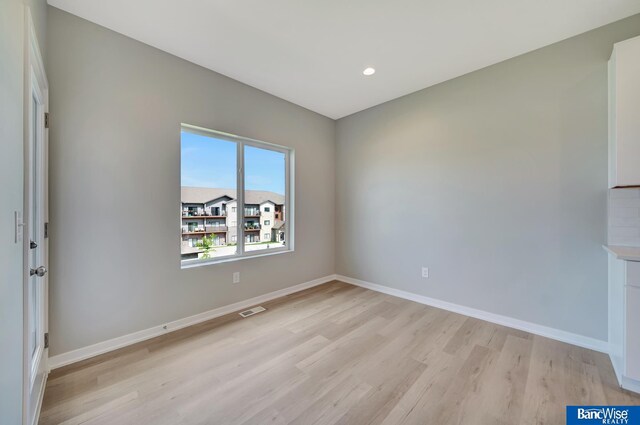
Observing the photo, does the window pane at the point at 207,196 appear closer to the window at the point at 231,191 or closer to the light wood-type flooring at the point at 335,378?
the window at the point at 231,191

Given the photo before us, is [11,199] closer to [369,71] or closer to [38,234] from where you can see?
[38,234]

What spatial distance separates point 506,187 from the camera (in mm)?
2580

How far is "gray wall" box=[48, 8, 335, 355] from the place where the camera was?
1.93m

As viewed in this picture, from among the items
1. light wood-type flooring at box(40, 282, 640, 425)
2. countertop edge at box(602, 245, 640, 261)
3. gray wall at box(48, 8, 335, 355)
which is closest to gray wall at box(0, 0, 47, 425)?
light wood-type flooring at box(40, 282, 640, 425)

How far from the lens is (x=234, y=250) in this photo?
311 cm

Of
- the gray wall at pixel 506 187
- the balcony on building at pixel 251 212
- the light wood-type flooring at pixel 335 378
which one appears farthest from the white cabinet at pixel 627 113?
the balcony on building at pixel 251 212

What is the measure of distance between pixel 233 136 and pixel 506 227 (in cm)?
325

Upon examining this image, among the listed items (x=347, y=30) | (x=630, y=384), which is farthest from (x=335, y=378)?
(x=347, y=30)

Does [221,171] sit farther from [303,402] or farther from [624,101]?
[624,101]

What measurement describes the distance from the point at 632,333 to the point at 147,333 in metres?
3.77

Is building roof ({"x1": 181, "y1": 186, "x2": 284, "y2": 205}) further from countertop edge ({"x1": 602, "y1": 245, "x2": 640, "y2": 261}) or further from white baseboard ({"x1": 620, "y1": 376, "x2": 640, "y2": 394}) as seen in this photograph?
white baseboard ({"x1": 620, "y1": 376, "x2": 640, "y2": 394})

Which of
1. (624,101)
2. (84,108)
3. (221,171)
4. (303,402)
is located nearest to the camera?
(303,402)

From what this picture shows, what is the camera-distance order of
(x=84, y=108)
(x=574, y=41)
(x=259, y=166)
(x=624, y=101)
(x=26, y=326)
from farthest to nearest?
(x=259, y=166), (x=574, y=41), (x=84, y=108), (x=624, y=101), (x=26, y=326)

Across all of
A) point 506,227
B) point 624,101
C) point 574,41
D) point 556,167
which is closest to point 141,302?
point 506,227
